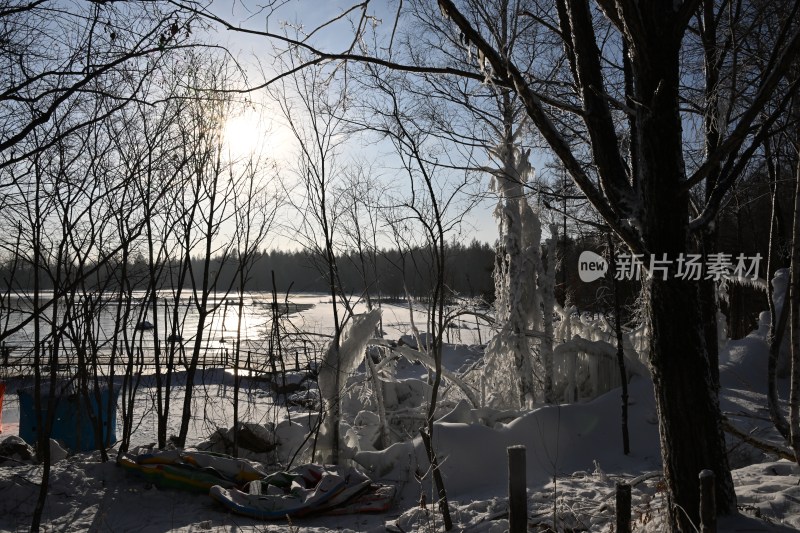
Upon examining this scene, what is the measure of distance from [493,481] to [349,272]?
45.7 meters

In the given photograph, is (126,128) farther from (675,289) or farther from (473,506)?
(675,289)

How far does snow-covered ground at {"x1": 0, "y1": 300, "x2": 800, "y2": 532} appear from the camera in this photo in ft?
14.8

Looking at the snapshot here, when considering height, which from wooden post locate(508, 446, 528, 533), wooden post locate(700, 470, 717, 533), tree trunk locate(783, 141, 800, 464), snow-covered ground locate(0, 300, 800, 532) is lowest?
snow-covered ground locate(0, 300, 800, 532)

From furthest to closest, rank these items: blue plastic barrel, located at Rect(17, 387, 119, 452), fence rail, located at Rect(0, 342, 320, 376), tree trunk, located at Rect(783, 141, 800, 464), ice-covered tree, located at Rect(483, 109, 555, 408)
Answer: ice-covered tree, located at Rect(483, 109, 555, 408), blue plastic barrel, located at Rect(17, 387, 119, 452), fence rail, located at Rect(0, 342, 320, 376), tree trunk, located at Rect(783, 141, 800, 464)

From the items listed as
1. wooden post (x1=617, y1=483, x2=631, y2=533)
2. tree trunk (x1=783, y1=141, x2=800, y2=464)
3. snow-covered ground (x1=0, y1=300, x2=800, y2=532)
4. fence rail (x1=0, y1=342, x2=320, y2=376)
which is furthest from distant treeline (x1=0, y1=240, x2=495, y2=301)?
wooden post (x1=617, y1=483, x2=631, y2=533)

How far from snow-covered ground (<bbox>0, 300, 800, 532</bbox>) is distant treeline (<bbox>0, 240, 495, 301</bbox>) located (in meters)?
2.27

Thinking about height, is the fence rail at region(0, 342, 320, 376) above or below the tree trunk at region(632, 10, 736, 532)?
below

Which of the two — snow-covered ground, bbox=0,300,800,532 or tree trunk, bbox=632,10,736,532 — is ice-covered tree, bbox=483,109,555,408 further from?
tree trunk, bbox=632,10,736,532

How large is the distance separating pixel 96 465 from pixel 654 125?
22.5 ft

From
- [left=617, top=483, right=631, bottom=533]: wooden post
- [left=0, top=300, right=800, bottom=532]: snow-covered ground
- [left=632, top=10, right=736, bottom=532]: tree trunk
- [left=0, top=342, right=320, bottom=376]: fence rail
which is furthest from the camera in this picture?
[left=0, top=342, right=320, bottom=376]: fence rail

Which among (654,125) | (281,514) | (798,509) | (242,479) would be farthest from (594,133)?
(242,479)

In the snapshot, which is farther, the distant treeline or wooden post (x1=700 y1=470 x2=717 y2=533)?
the distant treeline

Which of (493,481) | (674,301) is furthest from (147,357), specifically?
(674,301)

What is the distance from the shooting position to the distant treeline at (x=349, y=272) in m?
7.80
